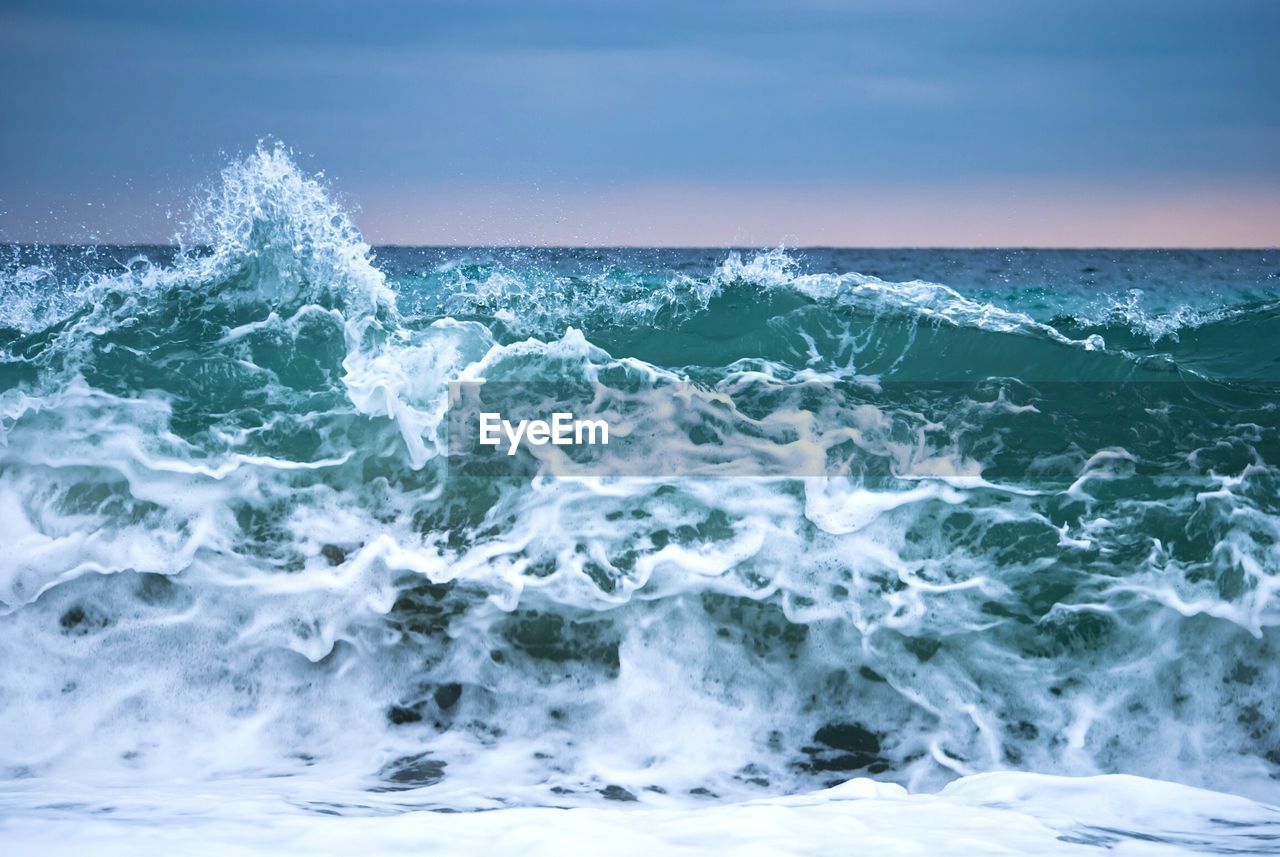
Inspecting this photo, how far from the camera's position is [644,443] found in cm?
343

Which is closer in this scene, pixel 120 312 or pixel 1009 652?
pixel 1009 652

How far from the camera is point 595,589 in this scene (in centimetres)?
296

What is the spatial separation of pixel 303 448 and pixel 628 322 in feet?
5.95

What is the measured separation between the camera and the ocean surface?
2000 mm

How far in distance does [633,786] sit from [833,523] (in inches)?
43.6

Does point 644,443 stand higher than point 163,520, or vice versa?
point 644,443

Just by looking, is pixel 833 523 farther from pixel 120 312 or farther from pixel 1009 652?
pixel 120 312

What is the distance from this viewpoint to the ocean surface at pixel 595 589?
2.00 meters

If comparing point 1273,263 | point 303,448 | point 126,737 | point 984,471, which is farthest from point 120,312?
point 1273,263

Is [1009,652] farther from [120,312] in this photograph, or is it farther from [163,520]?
[120,312]

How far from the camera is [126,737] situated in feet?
8.47

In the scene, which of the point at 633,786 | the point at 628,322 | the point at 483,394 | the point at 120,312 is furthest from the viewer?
the point at 628,322

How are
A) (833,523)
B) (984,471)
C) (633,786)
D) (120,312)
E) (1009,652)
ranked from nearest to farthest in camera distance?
1. (633,786)
2. (1009,652)
3. (833,523)
4. (984,471)
5. (120,312)

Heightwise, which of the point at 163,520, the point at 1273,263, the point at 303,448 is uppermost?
the point at 1273,263
